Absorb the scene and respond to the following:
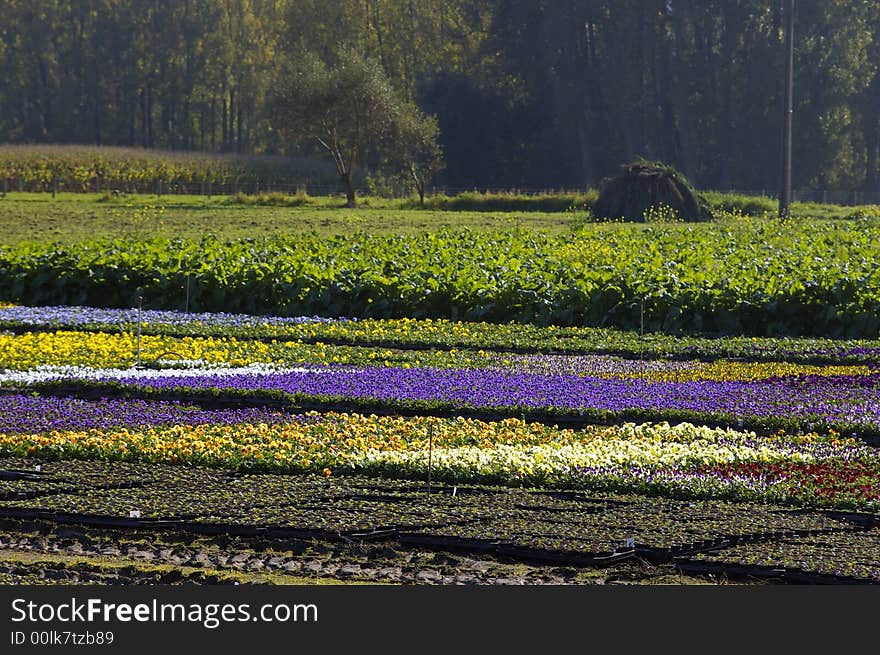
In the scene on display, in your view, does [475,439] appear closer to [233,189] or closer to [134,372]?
[134,372]

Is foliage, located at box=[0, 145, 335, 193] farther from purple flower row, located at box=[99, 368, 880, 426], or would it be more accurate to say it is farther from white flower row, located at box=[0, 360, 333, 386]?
purple flower row, located at box=[99, 368, 880, 426]

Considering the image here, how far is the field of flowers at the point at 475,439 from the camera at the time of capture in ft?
26.8

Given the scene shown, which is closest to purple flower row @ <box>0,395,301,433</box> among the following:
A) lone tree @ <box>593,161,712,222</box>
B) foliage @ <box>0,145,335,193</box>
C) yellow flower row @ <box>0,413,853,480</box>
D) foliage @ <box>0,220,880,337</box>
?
yellow flower row @ <box>0,413,853,480</box>

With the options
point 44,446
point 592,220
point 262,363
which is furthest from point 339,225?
point 44,446

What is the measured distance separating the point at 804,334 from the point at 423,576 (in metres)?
12.0

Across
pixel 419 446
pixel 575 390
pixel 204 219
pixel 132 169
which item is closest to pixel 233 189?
pixel 132 169

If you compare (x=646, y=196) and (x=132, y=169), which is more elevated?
(x=132, y=169)

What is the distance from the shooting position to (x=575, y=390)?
13.2m

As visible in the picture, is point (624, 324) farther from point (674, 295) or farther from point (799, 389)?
point (799, 389)

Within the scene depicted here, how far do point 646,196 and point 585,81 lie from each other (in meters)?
31.9

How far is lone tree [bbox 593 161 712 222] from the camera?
44.2 metres

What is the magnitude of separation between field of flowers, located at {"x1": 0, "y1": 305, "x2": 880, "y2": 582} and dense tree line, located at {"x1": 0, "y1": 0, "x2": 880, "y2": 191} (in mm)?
49662

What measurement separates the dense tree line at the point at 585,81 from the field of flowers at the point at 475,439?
4966 cm

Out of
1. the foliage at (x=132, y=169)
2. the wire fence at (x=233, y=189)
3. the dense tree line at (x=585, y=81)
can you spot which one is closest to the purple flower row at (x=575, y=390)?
the wire fence at (x=233, y=189)
